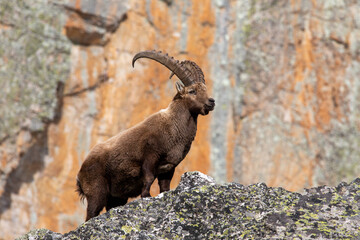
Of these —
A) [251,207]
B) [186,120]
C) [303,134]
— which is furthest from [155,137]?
[303,134]

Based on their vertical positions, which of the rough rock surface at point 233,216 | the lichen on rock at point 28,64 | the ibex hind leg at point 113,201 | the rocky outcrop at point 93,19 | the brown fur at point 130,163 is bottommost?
the rough rock surface at point 233,216

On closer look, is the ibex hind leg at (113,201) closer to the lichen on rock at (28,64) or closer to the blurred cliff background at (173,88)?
the blurred cliff background at (173,88)

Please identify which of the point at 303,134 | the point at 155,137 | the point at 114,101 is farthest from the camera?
the point at 303,134

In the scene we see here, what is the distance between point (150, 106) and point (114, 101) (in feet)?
4.48

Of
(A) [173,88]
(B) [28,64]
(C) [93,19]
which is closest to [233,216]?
(B) [28,64]

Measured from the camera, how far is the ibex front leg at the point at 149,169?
25.4 ft

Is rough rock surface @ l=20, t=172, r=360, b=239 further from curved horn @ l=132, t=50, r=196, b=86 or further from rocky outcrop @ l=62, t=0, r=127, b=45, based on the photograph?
rocky outcrop @ l=62, t=0, r=127, b=45

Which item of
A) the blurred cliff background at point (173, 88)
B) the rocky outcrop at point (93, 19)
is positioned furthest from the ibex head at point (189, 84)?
the rocky outcrop at point (93, 19)

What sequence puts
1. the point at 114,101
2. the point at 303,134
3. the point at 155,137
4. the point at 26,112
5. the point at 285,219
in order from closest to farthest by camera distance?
the point at 285,219, the point at 155,137, the point at 26,112, the point at 114,101, the point at 303,134

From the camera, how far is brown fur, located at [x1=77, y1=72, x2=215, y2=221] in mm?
8039

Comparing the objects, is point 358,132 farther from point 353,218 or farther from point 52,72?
point 353,218

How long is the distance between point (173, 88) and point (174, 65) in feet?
49.8

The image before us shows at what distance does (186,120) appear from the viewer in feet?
28.5

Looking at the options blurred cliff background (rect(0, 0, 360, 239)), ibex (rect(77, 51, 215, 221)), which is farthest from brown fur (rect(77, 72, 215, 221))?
blurred cliff background (rect(0, 0, 360, 239))
